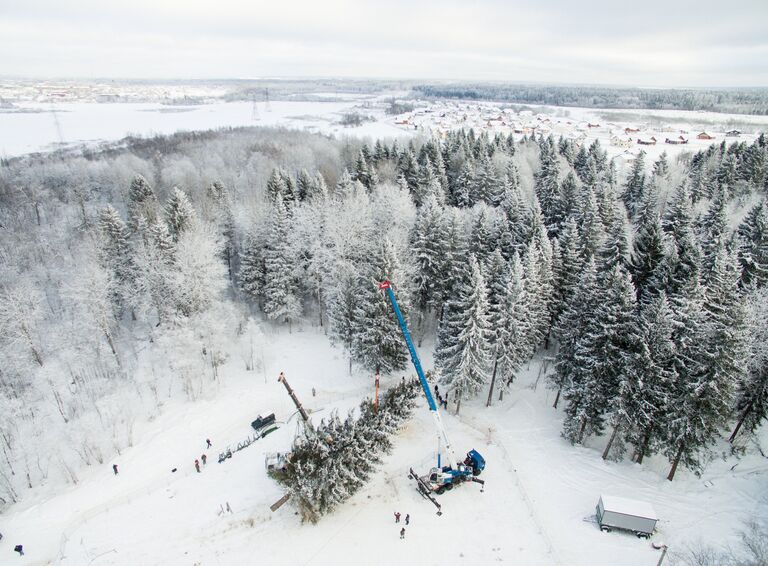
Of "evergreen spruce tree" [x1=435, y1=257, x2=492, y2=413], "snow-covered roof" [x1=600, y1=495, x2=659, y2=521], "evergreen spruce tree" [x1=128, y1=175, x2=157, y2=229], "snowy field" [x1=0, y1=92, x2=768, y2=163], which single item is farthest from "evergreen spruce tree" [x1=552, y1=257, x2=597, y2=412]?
"snowy field" [x1=0, y1=92, x2=768, y2=163]

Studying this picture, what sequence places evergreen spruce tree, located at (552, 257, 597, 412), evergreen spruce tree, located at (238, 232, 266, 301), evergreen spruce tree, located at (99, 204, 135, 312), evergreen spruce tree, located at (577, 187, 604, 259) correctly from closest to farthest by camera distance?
evergreen spruce tree, located at (552, 257, 597, 412), evergreen spruce tree, located at (577, 187, 604, 259), evergreen spruce tree, located at (238, 232, 266, 301), evergreen spruce tree, located at (99, 204, 135, 312)

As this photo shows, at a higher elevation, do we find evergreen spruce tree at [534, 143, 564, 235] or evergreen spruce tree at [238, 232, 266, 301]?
evergreen spruce tree at [534, 143, 564, 235]

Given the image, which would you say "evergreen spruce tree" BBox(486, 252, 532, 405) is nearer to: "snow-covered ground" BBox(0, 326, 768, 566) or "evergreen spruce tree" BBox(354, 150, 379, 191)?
"snow-covered ground" BBox(0, 326, 768, 566)

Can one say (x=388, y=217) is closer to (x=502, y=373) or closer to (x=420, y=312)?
(x=420, y=312)

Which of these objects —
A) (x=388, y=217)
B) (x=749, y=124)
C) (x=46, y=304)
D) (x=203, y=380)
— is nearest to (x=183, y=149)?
(x=46, y=304)

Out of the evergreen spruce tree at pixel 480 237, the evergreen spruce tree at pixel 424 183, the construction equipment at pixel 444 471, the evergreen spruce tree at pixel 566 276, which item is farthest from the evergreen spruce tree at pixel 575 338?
the evergreen spruce tree at pixel 424 183

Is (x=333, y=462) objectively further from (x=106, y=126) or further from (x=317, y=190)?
(x=106, y=126)
